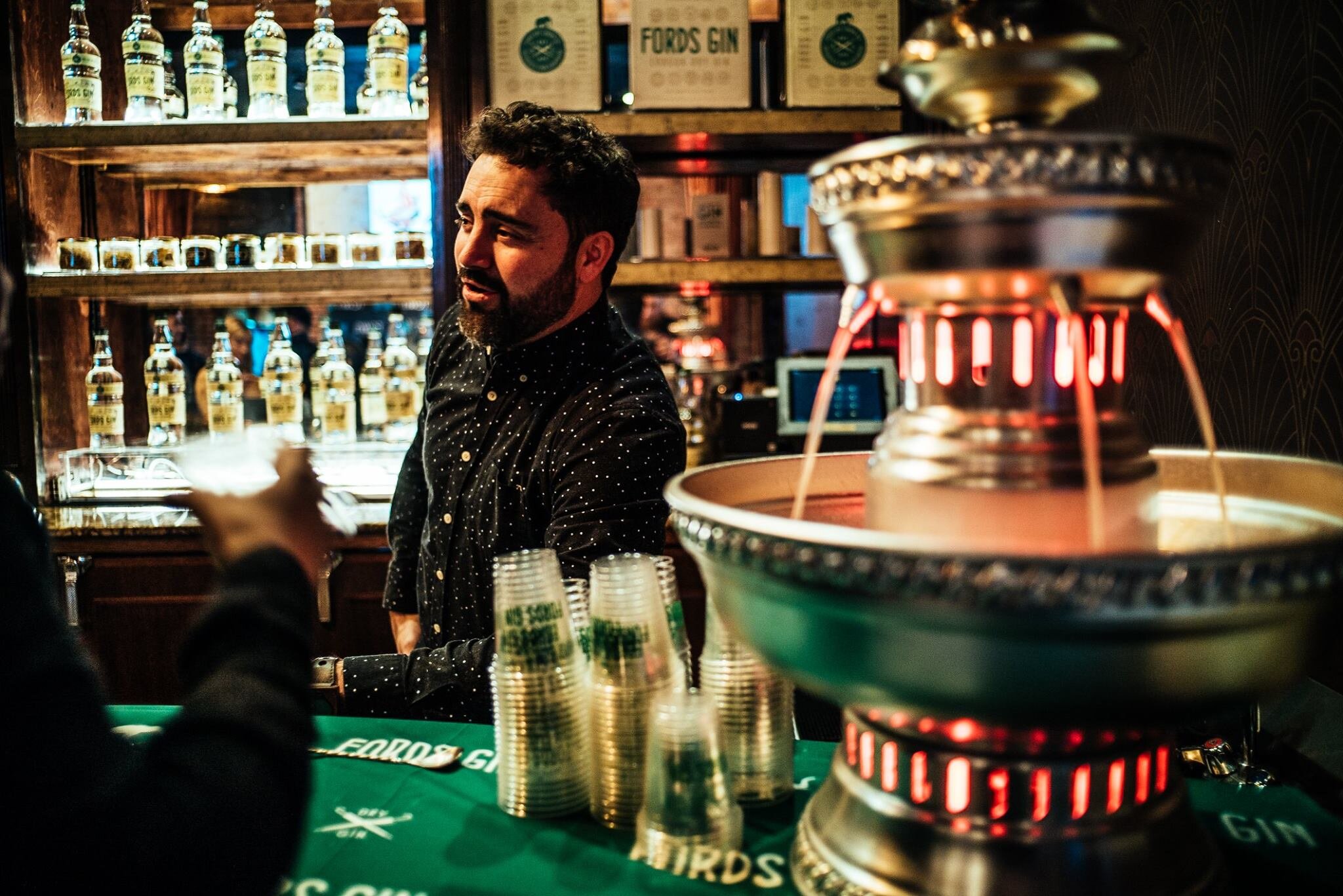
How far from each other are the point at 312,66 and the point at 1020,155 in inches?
110

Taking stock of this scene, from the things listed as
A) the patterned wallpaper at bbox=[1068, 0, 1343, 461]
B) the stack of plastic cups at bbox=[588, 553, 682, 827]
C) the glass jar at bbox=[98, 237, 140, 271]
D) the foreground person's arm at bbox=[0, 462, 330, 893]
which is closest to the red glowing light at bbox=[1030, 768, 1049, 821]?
the stack of plastic cups at bbox=[588, 553, 682, 827]

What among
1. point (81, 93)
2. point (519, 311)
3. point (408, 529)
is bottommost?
point (408, 529)

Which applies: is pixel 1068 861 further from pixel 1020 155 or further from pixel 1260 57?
pixel 1260 57

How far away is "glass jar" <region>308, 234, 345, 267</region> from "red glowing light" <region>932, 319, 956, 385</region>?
2520mm

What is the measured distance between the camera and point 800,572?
1.81 ft

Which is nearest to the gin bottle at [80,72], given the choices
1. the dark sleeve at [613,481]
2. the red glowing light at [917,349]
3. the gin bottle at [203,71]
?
the gin bottle at [203,71]

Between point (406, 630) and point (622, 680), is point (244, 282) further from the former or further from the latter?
point (622, 680)

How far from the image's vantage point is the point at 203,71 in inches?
113

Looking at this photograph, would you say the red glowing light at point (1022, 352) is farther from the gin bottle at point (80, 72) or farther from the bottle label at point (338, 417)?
the gin bottle at point (80, 72)

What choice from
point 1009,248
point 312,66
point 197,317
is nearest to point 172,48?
point 312,66

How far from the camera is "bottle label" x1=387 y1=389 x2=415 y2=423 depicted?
3.00 metres

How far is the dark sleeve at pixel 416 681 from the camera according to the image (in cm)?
134

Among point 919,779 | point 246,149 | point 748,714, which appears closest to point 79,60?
point 246,149

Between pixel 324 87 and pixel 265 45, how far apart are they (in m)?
0.21
